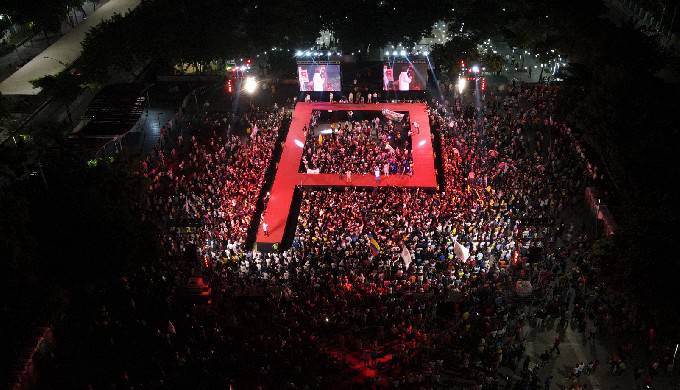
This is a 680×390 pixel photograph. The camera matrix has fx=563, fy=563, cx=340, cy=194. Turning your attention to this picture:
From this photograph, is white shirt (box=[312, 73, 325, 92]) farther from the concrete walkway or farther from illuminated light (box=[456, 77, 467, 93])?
the concrete walkway

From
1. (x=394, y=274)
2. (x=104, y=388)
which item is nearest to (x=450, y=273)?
(x=394, y=274)

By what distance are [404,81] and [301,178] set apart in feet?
50.2

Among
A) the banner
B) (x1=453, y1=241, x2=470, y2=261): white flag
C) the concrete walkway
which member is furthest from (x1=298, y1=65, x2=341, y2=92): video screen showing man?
(x1=453, y1=241, x2=470, y2=261): white flag

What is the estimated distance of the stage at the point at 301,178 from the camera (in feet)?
98.7

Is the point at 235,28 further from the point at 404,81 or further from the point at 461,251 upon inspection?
the point at 461,251

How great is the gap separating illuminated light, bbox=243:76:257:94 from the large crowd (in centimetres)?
1293

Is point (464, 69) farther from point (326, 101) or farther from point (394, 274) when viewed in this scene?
point (394, 274)

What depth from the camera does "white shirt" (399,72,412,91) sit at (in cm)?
4469

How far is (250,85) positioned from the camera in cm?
4572

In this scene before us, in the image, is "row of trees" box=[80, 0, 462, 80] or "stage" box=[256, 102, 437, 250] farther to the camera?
"row of trees" box=[80, 0, 462, 80]

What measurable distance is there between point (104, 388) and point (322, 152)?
65.5 feet

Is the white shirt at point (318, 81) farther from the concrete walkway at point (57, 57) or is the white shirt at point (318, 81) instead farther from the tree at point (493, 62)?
the concrete walkway at point (57, 57)

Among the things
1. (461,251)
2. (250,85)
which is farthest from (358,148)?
(250,85)

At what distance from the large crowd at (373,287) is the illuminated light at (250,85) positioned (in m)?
12.9
